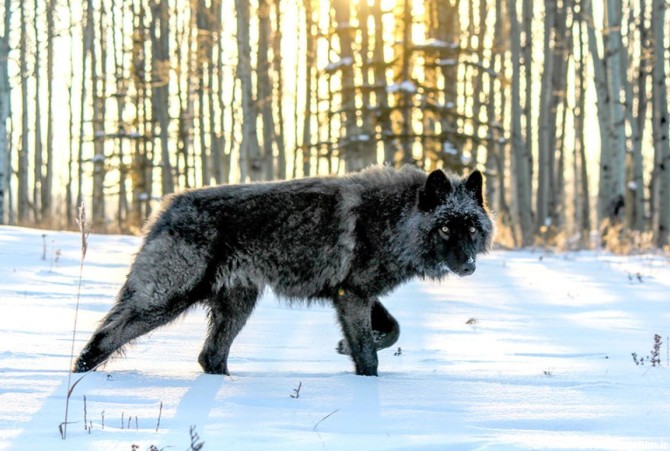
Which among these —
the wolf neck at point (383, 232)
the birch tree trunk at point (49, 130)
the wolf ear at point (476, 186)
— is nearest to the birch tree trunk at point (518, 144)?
the birch tree trunk at point (49, 130)

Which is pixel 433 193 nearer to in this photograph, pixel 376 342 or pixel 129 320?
pixel 376 342

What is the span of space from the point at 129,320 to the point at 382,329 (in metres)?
1.97

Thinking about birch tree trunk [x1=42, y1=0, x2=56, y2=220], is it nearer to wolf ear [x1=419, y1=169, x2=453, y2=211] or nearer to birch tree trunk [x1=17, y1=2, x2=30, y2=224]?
birch tree trunk [x1=17, y1=2, x2=30, y2=224]

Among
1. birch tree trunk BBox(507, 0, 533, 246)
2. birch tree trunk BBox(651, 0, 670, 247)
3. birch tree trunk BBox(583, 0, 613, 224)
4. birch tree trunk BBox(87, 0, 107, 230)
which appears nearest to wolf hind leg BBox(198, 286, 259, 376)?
birch tree trunk BBox(583, 0, 613, 224)

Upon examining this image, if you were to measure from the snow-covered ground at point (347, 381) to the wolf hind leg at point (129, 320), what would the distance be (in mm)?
206

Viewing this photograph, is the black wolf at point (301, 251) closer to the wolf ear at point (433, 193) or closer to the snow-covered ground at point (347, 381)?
the wolf ear at point (433, 193)

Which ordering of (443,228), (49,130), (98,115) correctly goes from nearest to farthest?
1. (443,228)
2. (49,130)
3. (98,115)

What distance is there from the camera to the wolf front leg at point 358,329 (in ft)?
18.9

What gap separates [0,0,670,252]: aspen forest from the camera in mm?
20859

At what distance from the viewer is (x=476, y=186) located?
647 centimetres

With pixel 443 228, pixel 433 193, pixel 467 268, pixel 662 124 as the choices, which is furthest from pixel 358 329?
pixel 662 124

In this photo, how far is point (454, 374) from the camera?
5562 mm

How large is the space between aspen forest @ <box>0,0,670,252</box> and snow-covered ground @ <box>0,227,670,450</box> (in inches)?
362

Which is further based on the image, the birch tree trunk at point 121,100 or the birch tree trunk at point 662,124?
the birch tree trunk at point 121,100
